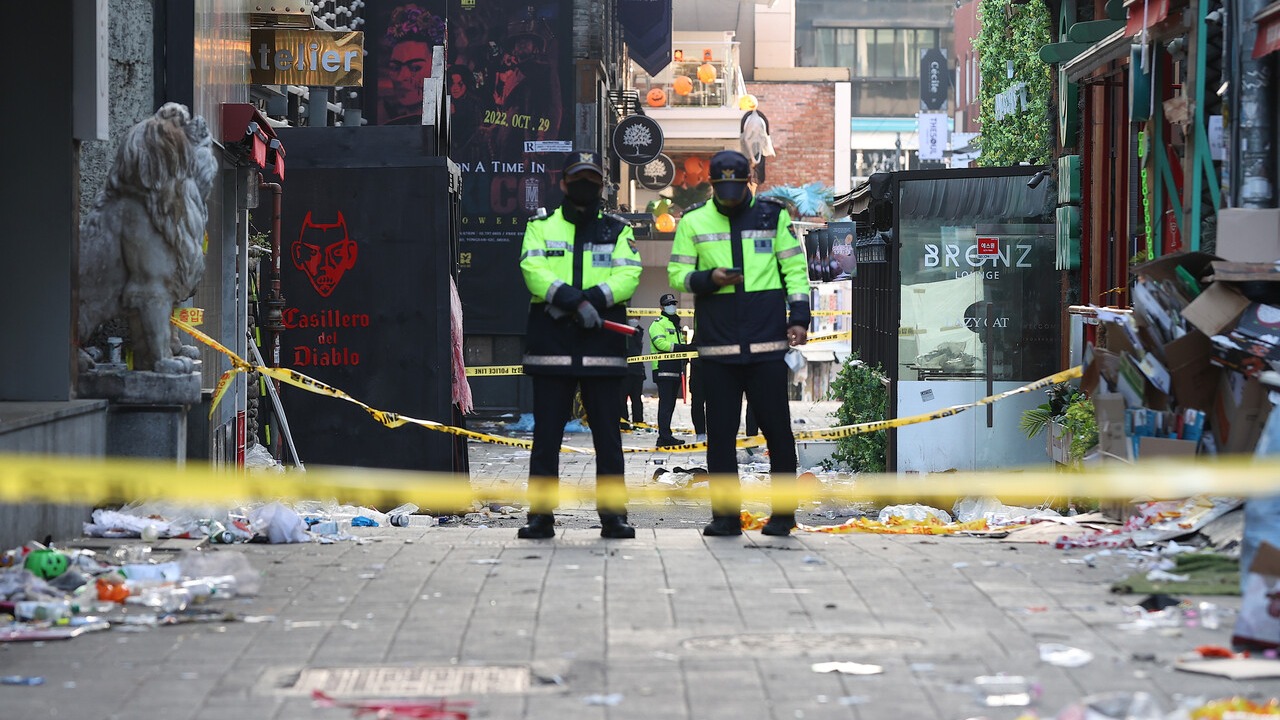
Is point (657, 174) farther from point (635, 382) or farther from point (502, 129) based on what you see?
point (635, 382)

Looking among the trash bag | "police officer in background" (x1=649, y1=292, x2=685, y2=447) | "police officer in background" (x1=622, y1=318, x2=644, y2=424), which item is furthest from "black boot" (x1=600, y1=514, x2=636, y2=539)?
"police officer in background" (x1=622, y1=318, x2=644, y2=424)

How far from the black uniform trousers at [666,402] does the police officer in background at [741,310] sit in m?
12.7

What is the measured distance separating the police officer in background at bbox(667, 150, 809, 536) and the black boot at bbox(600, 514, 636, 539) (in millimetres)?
462

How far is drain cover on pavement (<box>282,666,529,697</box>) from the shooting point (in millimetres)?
5539

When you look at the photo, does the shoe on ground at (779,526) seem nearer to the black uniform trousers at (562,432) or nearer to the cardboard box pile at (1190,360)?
the black uniform trousers at (562,432)

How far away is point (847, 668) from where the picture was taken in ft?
19.0

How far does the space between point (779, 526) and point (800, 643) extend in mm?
3339

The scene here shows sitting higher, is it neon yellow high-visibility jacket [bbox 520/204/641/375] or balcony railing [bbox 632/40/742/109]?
balcony railing [bbox 632/40/742/109]

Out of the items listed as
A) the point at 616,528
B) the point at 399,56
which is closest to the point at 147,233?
the point at 616,528

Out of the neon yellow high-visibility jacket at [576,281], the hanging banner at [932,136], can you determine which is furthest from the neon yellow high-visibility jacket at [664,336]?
the hanging banner at [932,136]

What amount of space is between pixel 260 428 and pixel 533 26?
1537 cm

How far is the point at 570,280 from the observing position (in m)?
9.47

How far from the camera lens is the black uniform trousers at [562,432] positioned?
9.54 metres

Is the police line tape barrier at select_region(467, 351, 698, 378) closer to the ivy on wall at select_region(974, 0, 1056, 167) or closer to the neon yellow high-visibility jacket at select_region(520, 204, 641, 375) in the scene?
the ivy on wall at select_region(974, 0, 1056, 167)
